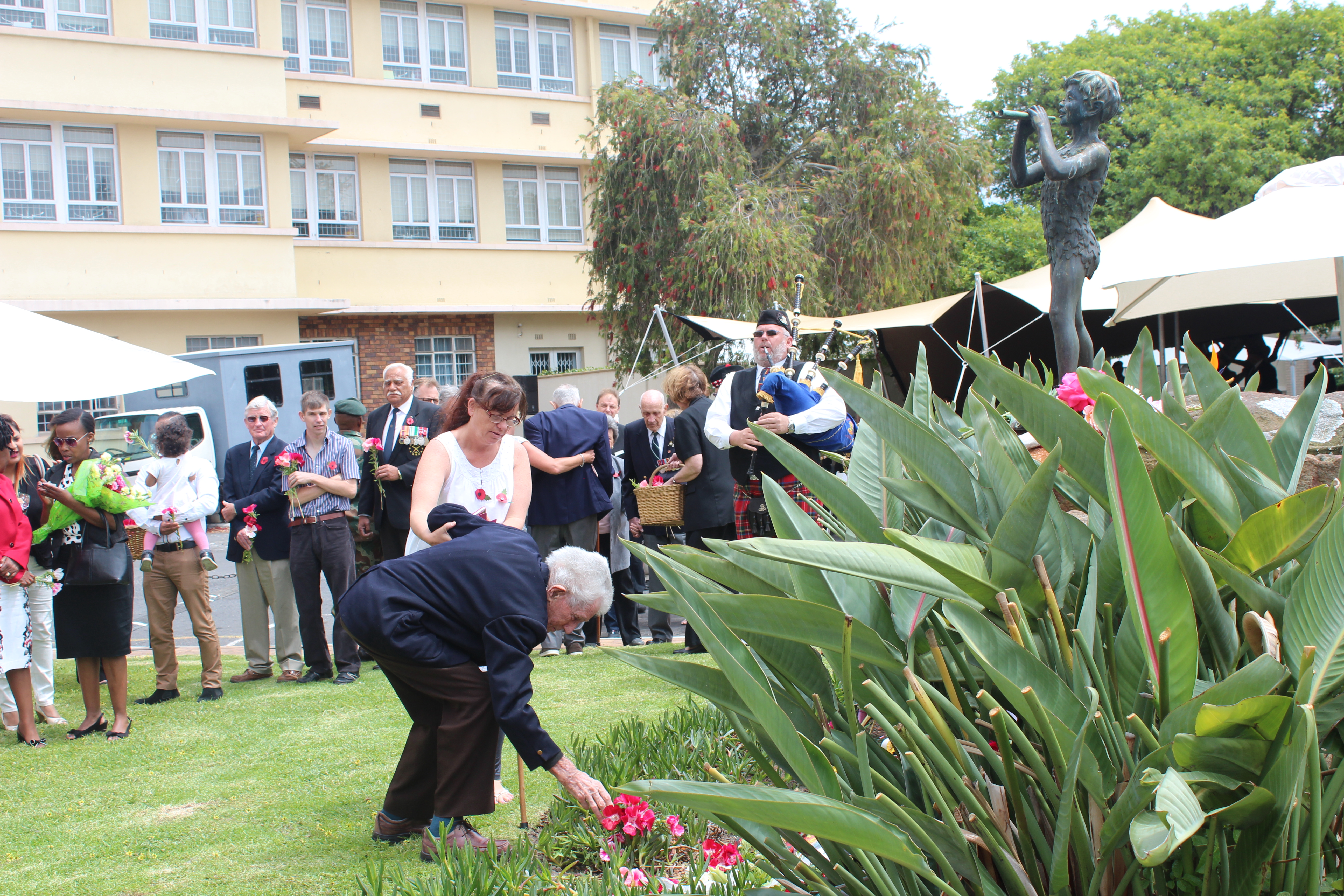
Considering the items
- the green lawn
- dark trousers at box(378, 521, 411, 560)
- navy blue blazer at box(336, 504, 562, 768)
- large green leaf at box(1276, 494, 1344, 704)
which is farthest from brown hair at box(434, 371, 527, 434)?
large green leaf at box(1276, 494, 1344, 704)

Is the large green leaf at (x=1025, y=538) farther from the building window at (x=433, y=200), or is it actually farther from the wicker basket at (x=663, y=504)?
the building window at (x=433, y=200)

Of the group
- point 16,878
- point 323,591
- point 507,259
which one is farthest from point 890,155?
point 16,878

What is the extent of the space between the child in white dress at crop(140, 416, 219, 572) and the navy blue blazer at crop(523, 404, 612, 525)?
2164mm

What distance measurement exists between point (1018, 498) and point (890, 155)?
1903 cm

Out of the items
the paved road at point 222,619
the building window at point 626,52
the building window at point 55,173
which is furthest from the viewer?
the building window at point 626,52

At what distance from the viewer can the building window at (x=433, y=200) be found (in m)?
24.2

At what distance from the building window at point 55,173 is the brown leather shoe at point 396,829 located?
1995 centimetres

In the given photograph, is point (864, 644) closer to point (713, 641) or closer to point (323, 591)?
point (713, 641)

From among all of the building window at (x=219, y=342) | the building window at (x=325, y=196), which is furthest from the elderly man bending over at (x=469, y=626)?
the building window at (x=325, y=196)

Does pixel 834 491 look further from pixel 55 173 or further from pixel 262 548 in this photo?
pixel 55 173

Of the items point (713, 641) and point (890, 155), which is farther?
point (890, 155)

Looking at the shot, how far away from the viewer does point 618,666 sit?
7359mm

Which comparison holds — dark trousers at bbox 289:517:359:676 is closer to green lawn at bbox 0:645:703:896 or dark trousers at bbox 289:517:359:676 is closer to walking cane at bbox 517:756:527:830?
green lawn at bbox 0:645:703:896

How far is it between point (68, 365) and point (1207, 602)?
5.64 m
